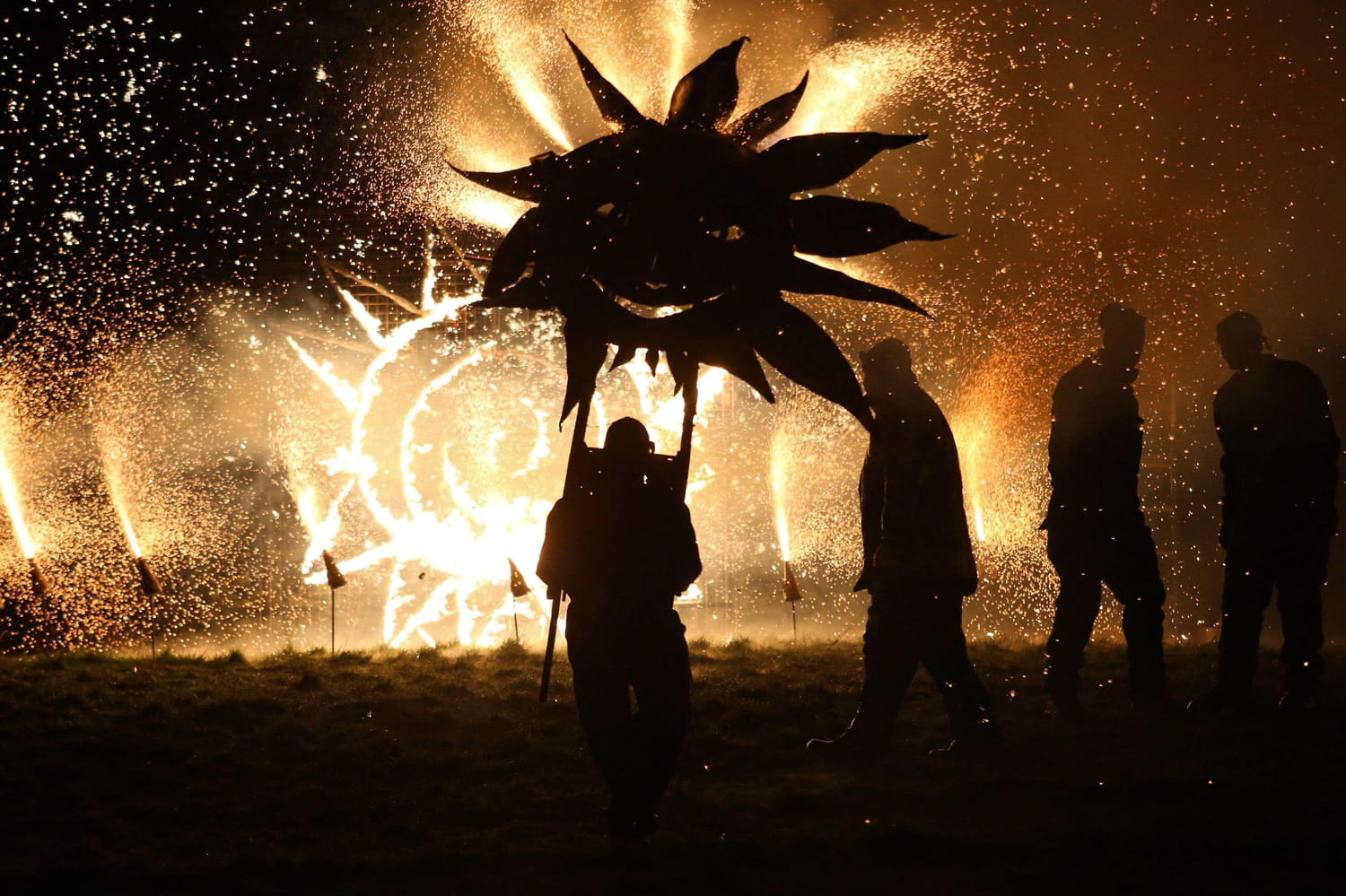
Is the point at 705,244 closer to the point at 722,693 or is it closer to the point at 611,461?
the point at 611,461

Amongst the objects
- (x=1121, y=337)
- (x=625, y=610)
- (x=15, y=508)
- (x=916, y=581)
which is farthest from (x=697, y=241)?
(x=15, y=508)

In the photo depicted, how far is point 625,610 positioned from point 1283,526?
3.34 meters

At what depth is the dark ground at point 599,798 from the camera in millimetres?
3131

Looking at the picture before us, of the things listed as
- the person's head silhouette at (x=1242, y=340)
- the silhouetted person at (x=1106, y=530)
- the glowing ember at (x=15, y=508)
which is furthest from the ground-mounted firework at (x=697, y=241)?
the glowing ember at (x=15, y=508)

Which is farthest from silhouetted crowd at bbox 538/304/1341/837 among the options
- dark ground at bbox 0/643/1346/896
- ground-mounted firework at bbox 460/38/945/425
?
ground-mounted firework at bbox 460/38/945/425

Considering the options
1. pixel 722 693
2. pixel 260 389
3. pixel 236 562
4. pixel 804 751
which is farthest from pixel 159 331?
pixel 804 751

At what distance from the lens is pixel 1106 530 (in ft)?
16.5

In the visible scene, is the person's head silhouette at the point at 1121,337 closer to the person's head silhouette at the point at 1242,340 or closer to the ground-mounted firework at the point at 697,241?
the person's head silhouette at the point at 1242,340

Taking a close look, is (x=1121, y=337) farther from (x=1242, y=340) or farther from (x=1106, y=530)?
(x=1106, y=530)

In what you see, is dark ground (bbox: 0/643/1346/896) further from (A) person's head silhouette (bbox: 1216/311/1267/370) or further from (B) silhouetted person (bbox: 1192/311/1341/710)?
(A) person's head silhouette (bbox: 1216/311/1267/370)

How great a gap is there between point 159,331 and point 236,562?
3.87 metres

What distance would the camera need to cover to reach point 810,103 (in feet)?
36.8

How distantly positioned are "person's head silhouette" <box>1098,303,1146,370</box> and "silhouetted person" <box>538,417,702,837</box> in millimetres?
2687

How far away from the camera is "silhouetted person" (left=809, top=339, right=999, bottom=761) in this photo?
4520 mm
